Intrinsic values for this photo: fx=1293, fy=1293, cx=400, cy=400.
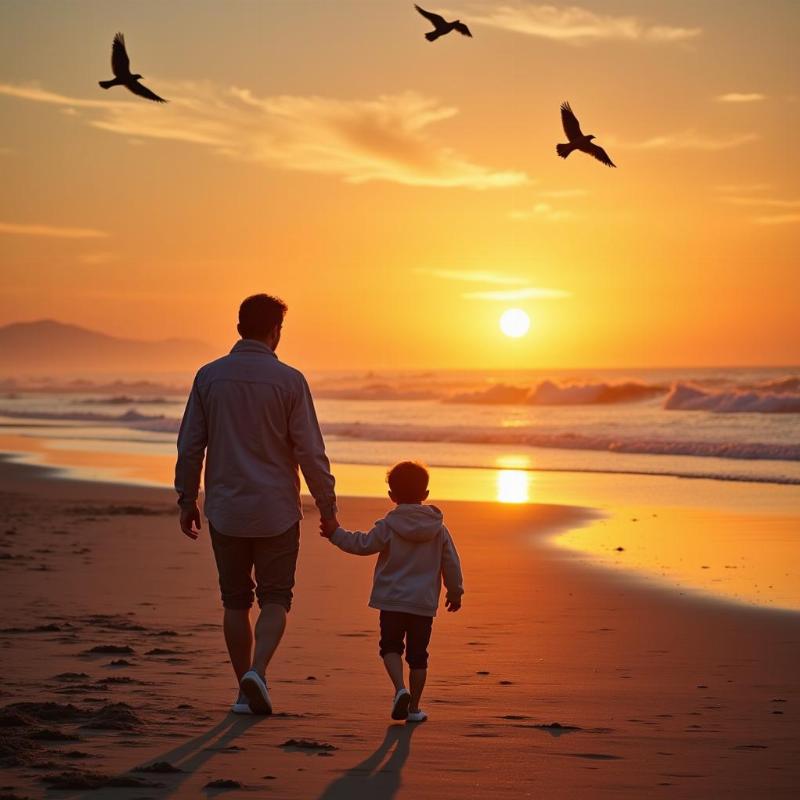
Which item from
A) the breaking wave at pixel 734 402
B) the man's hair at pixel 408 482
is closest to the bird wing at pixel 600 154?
the man's hair at pixel 408 482

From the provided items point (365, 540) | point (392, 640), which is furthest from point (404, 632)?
point (365, 540)

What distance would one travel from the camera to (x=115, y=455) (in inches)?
1078

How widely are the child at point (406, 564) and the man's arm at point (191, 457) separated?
0.57 metres

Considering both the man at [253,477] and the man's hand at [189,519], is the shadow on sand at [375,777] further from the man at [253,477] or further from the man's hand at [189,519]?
the man's hand at [189,519]

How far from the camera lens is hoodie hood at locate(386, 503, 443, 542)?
570cm

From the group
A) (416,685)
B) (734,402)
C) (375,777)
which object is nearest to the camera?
(375,777)

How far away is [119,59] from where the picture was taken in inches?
399

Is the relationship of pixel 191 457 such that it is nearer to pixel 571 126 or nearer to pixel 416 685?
pixel 416 685

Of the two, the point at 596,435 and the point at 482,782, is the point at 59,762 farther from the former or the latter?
the point at 596,435

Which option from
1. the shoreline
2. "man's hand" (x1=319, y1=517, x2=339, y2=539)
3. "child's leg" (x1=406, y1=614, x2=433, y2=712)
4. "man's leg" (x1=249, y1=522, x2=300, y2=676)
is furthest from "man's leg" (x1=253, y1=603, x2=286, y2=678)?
the shoreline

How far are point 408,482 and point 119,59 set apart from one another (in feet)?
18.9

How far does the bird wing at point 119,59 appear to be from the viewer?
33.2ft

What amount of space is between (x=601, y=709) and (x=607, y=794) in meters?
1.41

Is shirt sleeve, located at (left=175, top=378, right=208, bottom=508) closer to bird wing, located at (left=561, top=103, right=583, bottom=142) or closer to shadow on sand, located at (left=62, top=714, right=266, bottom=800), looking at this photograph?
shadow on sand, located at (left=62, top=714, right=266, bottom=800)
